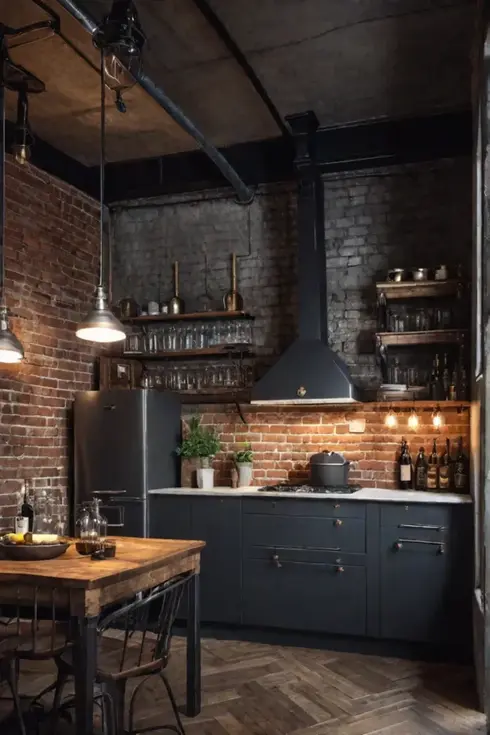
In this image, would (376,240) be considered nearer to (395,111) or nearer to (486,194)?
(395,111)

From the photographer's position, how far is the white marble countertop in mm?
4840

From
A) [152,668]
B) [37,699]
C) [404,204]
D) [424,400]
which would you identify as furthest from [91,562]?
[404,204]

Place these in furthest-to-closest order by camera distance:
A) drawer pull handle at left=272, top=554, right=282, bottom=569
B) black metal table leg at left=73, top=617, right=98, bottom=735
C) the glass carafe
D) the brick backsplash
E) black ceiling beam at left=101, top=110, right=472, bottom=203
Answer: the brick backsplash → black ceiling beam at left=101, top=110, right=472, bottom=203 → drawer pull handle at left=272, top=554, right=282, bottom=569 → the glass carafe → black metal table leg at left=73, top=617, right=98, bottom=735

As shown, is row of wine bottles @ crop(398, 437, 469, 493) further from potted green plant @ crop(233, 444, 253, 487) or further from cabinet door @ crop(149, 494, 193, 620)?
cabinet door @ crop(149, 494, 193, 620)

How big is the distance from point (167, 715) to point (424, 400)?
114 inches

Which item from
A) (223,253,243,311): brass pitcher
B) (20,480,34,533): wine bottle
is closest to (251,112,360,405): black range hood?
(223,253,243,311): brass pitcher

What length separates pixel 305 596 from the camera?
5.09 m

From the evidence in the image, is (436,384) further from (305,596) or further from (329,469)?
(305,596)

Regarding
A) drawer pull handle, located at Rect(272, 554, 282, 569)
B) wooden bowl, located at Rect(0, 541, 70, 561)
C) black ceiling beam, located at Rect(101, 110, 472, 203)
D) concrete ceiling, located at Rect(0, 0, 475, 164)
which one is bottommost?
drawer pull handle, located at Rect(272, 554, 282, 569)

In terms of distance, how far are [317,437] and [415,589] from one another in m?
1.50

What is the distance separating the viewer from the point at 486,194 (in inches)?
136

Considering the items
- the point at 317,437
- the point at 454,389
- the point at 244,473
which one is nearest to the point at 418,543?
the point at 454,389

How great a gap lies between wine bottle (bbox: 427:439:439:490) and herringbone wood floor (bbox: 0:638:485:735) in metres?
1.28

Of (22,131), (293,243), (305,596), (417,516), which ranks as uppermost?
(22,131)
